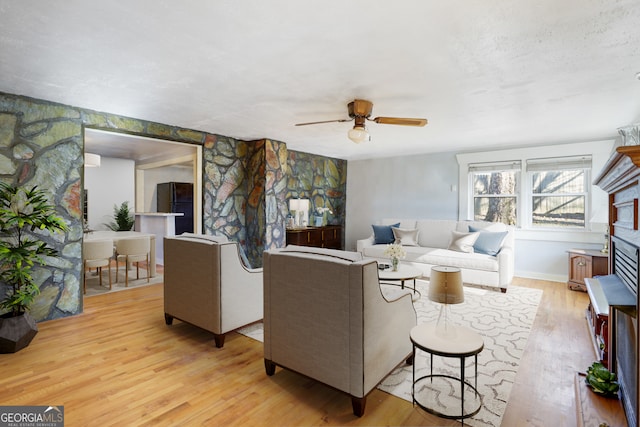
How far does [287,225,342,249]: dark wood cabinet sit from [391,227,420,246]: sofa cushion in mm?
1547

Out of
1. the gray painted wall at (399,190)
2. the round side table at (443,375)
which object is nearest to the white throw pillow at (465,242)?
the gray painted wall at (399,190)

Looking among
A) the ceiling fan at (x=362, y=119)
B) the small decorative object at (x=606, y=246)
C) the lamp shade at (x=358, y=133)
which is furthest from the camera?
the small decorative object at (x=606, y=246)

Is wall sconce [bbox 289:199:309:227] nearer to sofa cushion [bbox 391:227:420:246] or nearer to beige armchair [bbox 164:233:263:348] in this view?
sofa cushion [bbox 391:227:420:246]

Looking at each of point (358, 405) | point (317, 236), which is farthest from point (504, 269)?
point (358, 405)

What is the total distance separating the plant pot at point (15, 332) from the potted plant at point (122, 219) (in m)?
4.87

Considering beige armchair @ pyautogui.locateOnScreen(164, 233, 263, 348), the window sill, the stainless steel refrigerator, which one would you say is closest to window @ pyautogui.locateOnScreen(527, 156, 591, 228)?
the window sill

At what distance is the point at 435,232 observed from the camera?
19.4 feet

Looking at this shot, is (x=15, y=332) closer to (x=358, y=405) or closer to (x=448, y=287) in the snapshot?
(x=358, y=405)

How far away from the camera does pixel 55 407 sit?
1.98m

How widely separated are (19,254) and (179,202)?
190 inches

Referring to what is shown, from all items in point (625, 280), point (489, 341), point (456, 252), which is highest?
point (625, 280)

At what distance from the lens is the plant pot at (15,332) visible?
2.68 m

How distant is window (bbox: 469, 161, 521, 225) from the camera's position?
5750 millimetres

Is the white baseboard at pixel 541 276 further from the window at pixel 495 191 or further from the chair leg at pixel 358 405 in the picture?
the chair leg at pixel 358 405
